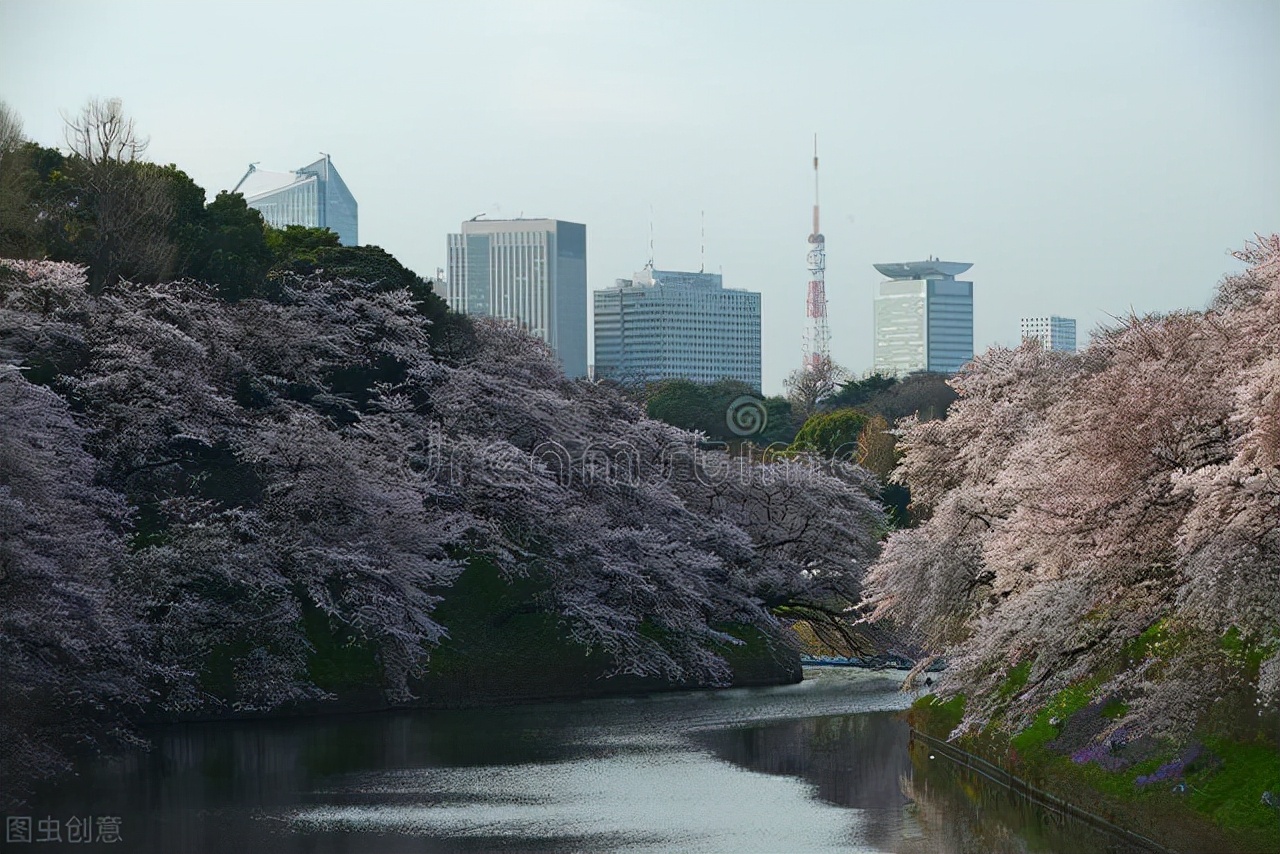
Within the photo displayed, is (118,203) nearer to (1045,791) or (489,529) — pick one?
(489,529)

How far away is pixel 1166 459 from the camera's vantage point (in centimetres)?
2478

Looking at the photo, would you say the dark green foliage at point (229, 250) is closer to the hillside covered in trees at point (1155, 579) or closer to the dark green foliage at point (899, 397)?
the hillside covered in trees at point (1155, 579)

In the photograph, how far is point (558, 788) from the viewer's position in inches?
1153

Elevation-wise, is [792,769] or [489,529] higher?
[489,529]

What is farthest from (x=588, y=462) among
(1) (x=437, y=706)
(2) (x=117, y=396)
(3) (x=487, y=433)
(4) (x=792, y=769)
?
(4) (x=792, y=769)

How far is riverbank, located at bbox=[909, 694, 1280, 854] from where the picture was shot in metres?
21.4

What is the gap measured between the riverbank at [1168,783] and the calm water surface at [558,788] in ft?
2.19

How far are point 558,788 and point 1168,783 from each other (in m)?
11.4

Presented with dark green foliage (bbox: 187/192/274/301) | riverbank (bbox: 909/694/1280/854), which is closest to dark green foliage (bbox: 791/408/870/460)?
dark green foliage (bbox: 187/192/274/301)

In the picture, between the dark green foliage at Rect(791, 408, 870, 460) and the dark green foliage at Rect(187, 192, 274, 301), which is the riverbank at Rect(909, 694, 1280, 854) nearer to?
the dark green foliage at Rect(187, 192, 274, 301)

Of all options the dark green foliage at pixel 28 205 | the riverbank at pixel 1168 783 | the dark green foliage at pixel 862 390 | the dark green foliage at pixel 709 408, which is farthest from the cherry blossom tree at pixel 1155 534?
the dark green foliage at pixel 862 390

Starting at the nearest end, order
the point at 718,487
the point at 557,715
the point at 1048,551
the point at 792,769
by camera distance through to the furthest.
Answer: the point at 1048,551, the point at 792,769, the point at 557,715, the point at 718,487

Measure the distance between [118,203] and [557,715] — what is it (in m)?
22.2

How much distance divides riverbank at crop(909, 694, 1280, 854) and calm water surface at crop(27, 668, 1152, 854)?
2.19 ft
